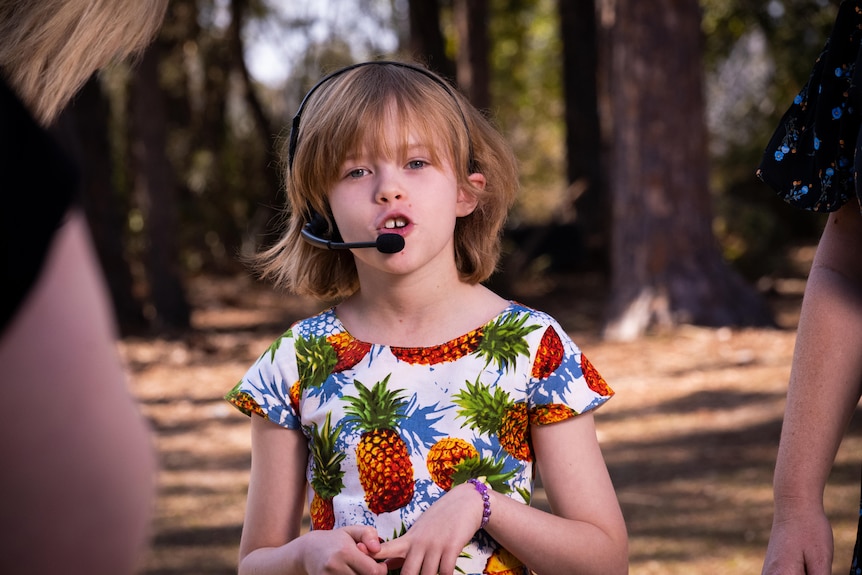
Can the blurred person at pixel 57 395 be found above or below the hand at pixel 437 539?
above

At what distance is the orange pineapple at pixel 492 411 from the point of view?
175cm

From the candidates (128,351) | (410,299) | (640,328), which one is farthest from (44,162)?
(128,351)

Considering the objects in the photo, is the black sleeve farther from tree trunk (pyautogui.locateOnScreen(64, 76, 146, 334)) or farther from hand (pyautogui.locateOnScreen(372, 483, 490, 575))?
tree trunk (pyautogui.locateOnScreen(64, 76, 146, 334))

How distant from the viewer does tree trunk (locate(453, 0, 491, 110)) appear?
11320 millimetres

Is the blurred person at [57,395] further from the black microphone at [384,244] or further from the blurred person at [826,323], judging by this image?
the blurred person at [826,323]

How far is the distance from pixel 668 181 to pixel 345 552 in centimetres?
762

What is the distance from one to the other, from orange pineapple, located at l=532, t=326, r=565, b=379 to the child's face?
25cm

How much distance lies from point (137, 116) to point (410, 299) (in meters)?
9.76

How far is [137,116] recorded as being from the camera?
35.9 feet

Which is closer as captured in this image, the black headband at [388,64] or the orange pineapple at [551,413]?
the orange pineapple at [551,413]

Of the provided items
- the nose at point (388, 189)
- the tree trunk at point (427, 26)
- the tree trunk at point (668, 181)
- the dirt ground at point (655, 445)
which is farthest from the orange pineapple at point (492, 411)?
the tree trunk at point (427, 26)

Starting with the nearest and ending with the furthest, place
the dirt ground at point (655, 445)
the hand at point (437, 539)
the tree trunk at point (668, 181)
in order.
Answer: the hand at point (437, 539)
the dirt ground at point (655, 445)
the tree trunk at point (668, 181)

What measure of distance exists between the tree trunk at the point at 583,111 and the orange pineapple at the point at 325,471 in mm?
12402

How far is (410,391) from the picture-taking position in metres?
1.77
